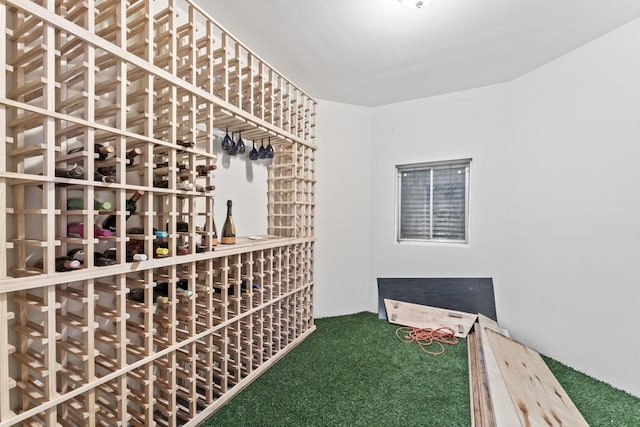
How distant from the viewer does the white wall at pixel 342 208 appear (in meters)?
2.79

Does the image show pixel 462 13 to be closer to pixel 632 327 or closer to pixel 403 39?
pixel 403 39

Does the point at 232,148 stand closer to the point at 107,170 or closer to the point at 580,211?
the point at 107,170

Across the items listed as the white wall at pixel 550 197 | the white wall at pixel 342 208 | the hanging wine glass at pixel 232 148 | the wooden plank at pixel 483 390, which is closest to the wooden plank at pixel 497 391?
the wooden plank at pixel 483 390

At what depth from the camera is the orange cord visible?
224 cm

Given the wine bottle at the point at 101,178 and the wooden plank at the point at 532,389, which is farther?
the wooden plank at the point at 532,389

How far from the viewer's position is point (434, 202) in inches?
109

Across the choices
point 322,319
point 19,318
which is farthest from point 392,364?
point 19,318

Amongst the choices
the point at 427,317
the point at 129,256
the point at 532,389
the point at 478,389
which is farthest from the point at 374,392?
the point at 129,256

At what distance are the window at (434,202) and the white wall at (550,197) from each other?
94 mm

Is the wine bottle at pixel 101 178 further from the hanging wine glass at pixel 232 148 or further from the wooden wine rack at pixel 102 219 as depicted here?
the hanging wine glass at pixel 232 148

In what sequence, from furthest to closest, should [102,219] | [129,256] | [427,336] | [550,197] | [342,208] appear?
[342,208] → [427,336] → [550,197] → [102,219] → [129,256]

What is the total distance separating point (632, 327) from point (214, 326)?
92.9 inches

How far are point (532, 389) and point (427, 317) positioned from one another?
1.02 meters

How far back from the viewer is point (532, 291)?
87.2 inches
